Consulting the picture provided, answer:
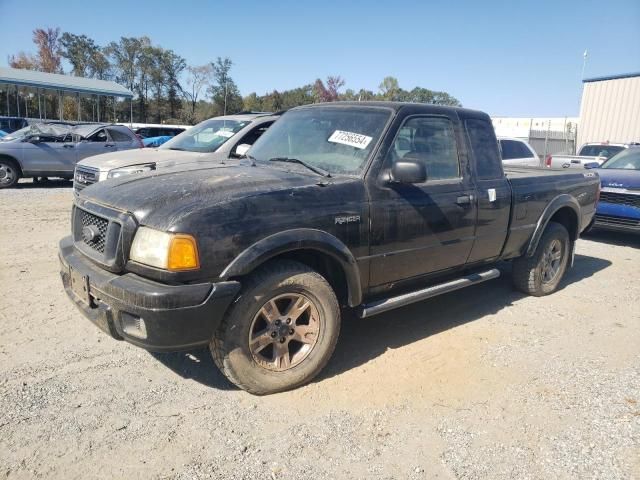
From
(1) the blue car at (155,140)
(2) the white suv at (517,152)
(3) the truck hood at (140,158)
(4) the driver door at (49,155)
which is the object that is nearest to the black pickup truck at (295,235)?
(3) the truck hood at (140,158)

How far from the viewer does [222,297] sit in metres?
2.84

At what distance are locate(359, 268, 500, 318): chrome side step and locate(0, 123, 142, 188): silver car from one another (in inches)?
473

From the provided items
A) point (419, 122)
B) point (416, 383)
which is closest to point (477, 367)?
point (416, 383)

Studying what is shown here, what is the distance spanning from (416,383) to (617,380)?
1548 mm

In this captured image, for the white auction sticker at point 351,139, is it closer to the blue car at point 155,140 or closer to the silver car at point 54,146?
the silver car at point 54,146

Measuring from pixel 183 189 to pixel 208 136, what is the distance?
17.9ft

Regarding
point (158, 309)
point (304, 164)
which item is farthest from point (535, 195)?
point (158, 309)

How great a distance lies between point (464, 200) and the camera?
423 centimetres

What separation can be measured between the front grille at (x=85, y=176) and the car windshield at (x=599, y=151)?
1406cm

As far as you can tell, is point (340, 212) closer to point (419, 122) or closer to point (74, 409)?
point (419, 122)

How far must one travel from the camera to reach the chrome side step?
365 cm

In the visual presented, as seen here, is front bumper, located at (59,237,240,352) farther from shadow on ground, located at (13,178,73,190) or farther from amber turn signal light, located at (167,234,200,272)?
shadow on ground, located at (13,178,73,190)

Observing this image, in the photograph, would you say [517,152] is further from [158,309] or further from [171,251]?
[158,309]

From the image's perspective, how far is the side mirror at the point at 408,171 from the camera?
3.48 meters
